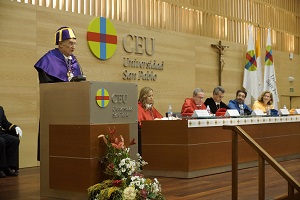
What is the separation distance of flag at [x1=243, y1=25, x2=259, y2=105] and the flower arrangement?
9.06m

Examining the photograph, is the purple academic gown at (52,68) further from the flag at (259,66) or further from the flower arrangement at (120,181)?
the flag at (259,66)

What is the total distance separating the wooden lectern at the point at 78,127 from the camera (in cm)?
461

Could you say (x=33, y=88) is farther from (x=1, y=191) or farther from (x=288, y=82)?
(x=288, y=82)

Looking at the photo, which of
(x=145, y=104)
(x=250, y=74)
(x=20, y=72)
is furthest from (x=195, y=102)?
(x=250, y=74)

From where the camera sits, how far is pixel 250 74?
43.9ft

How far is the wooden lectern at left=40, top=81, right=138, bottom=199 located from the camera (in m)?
4.61

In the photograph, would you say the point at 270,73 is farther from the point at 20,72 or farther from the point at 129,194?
the point at 129,194

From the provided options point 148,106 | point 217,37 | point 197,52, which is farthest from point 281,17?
point 148,106

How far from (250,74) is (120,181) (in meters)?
9.55

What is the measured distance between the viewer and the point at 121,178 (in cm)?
446

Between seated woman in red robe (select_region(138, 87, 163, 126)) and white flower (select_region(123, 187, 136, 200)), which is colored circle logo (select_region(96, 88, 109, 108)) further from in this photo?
seated woman in red robe (select_region(138, 87, 163, 126))

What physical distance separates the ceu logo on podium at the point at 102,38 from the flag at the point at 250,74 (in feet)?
16.1

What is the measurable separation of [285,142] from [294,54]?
7.33m

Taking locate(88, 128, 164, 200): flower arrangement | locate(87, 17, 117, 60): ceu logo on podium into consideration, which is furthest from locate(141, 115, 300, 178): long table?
locate(87, 17, 117, 60): ceu logo on podium
